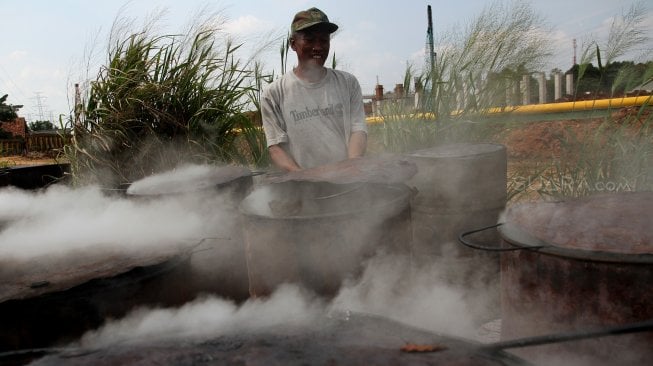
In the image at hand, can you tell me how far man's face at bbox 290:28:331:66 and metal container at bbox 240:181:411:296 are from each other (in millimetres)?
1318

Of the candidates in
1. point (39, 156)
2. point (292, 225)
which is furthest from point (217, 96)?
point (39, 156)

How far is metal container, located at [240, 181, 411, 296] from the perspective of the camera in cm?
243

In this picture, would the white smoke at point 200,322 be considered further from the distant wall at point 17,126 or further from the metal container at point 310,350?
the distant wall at point 17,126

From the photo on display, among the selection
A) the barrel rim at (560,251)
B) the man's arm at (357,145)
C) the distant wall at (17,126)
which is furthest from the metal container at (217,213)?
the distant wall at (17,126)

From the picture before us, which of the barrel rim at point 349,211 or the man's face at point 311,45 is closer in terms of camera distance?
the barrel rim at point 349,211

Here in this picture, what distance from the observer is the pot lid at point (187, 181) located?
329cm

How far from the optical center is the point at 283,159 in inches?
146

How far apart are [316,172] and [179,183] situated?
1.21m

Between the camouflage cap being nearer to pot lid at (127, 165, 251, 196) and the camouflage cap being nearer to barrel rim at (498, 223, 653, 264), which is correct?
pot lid at (127, 165, 251, 196)

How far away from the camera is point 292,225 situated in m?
2.44

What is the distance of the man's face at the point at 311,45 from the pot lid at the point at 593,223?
186 cm

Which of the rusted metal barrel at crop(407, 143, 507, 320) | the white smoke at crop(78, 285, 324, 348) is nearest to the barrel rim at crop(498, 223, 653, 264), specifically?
the white smoke at crop(78, 285, 324, 348)

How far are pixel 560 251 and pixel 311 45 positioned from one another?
7.60 ft

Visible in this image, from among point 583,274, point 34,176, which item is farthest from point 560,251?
point 34,176
